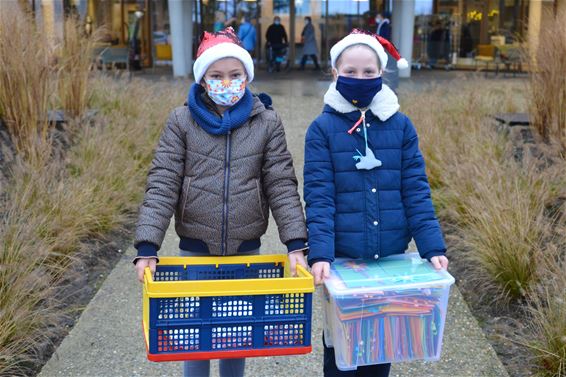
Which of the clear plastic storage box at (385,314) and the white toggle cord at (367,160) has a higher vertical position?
the white toggle cord at (367,160)

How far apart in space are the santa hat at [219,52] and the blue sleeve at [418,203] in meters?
0.74

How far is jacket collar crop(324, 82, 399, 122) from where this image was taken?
3.06 metres

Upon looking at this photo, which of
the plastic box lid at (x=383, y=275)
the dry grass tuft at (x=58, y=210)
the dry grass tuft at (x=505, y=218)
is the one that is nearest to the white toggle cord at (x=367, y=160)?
the plastic box lid at (x=383, y=275)

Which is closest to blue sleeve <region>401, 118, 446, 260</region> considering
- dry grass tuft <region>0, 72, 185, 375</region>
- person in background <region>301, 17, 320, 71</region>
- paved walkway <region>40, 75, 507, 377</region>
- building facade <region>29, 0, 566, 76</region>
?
paved walkway <region>40, 75, 507, 377</region>

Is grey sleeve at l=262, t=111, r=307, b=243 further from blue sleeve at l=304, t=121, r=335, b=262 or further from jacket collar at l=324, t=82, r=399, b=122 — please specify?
jacket collar at l=324, t=82, r=399, b=122

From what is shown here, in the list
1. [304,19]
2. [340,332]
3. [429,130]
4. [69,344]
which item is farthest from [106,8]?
[340,332]

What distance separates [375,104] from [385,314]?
873 mm

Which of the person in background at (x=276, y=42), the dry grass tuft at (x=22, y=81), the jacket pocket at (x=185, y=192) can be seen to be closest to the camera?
the jacket pocket at (x=185, y=192)

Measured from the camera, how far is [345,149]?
9.96 feet

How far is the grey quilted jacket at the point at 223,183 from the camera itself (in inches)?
119

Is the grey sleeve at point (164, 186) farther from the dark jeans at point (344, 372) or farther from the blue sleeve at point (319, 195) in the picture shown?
the dark jeans at point (344, 372)

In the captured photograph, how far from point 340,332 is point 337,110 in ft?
2.98

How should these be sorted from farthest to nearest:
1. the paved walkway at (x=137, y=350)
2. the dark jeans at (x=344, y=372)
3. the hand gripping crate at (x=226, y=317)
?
the paved walkway at (x=137, y=350), the dark jeans at (x=344, y=372), the hand gripping crate at (x=226, y=317)

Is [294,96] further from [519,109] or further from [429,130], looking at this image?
[429,130]
